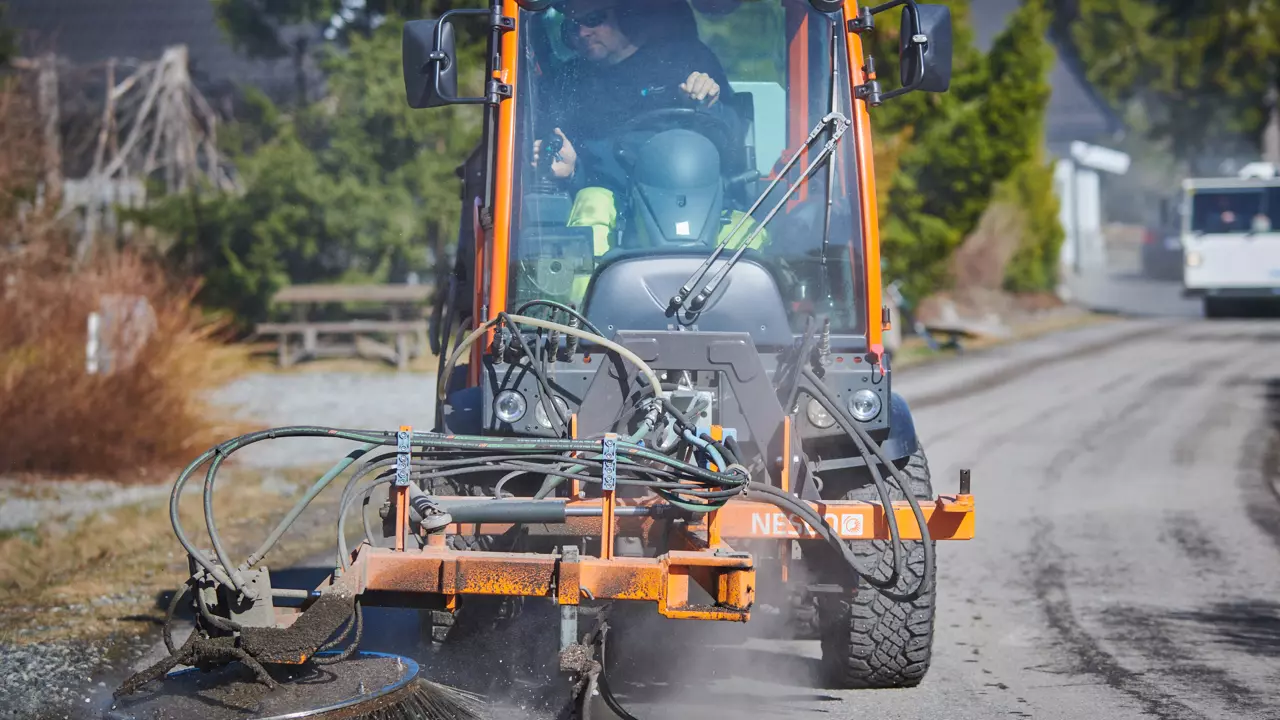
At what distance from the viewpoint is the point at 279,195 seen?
19.0 m

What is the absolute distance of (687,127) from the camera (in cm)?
603

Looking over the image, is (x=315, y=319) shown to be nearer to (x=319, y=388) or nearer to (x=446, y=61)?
(x=319, y=388)

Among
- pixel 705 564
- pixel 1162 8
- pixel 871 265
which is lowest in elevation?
pixel 705 564

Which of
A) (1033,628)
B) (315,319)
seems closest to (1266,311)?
(315,319)

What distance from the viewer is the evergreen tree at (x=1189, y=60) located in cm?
4044

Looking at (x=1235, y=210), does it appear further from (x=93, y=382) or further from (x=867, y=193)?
(x=867, y=193)

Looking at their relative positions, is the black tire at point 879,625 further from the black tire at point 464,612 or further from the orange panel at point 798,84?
the orange panel at point 798,84

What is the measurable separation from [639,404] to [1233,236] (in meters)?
23.8

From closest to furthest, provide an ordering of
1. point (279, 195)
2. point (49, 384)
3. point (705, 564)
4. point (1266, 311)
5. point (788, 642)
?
point (705, 564)
point (788, 642)
point (49, 384)
point (279, 195)
point (1266, 311)

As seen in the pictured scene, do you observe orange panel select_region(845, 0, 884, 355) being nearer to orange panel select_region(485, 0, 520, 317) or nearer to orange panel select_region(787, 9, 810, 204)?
orange panel select_region(787, 9, 810, 204)

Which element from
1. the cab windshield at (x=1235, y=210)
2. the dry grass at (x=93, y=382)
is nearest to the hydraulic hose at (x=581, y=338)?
the dry grass at (x=93, y=382)

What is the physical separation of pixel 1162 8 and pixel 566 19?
4579 centimetres

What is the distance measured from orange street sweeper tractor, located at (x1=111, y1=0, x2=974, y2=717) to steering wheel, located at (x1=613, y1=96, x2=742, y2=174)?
0.04ft

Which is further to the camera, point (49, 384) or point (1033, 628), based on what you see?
point (49, 384)
